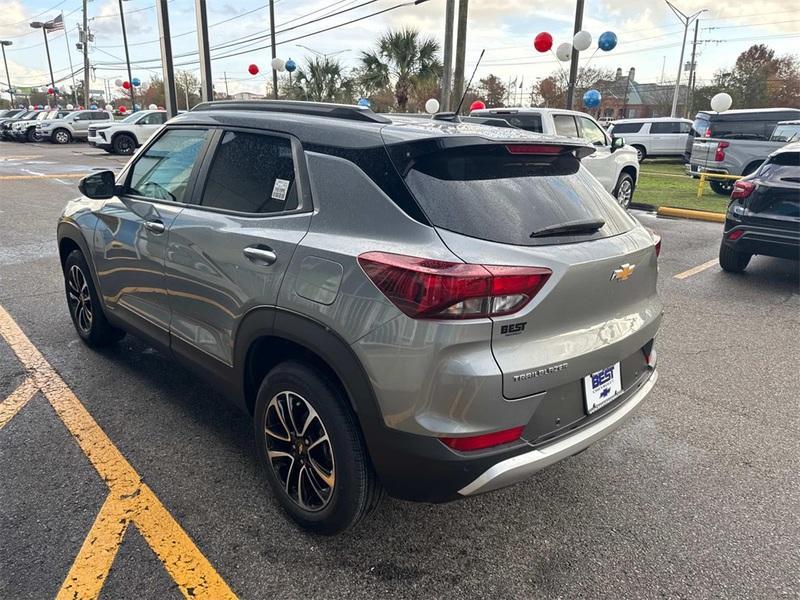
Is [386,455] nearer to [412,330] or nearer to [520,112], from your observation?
[412,330]

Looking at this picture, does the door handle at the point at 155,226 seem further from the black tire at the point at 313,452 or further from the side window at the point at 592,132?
the side window at the point at 592,132

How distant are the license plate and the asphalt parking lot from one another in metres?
0.61

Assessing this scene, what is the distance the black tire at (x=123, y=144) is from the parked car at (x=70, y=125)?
8.99 m

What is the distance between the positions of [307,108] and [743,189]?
5.46 meters

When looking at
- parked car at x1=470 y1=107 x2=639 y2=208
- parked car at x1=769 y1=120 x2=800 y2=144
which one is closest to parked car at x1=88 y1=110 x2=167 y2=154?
parked car at x1=470 y1=107 x2=639 y2=208

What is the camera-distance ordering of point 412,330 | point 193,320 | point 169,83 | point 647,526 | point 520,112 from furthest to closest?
point 169,83, point 520,112, point 193,320, point 647,526, point 412,330

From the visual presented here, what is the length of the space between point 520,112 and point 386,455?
8473mm

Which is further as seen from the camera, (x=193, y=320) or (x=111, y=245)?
(x=111, y=245)

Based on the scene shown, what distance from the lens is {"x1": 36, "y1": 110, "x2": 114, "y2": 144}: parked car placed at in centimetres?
3026

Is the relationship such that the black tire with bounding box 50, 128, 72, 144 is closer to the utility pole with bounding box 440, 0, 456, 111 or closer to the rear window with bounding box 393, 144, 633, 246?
the utility pole with bounding box 440, 0, 456, 111

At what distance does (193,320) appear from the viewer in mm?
2920

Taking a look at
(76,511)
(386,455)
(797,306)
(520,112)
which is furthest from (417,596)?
(520,112)

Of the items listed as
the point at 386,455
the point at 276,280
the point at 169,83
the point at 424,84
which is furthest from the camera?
the point at 424,84

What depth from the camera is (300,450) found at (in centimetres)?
239
